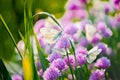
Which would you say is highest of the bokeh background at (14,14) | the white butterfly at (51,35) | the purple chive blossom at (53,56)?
the white butterfly at (51,35)

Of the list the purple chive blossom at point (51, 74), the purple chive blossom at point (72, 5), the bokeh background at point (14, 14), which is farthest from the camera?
the bokeh background at point (14, 14)

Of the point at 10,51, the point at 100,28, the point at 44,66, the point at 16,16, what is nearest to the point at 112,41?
the point at 100,28

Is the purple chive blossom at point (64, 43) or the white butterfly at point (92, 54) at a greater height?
the purple chive blossom at point (64, 43)

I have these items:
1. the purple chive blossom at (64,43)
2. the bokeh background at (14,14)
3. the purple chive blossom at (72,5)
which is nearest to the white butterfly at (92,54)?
the purple chive blossom at (64,43)

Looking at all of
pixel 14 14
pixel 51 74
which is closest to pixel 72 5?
pixel 51 74

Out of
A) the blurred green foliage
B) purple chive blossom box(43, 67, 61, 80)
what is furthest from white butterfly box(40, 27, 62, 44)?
the blurred green foliage

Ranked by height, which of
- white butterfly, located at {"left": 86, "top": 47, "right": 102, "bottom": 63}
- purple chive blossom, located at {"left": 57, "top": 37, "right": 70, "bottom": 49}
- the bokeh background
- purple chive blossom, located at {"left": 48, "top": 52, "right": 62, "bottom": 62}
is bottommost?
the bokeh background

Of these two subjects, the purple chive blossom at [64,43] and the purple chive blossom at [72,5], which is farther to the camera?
the purple chive blossom at [72,5]

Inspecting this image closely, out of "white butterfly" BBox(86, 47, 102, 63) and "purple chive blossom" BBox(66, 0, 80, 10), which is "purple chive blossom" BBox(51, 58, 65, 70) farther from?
"purple chive blossom" BBox(66, 0, 80, 10)

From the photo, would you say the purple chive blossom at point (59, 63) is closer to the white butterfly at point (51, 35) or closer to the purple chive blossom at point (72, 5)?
the white butterfly at point (51, 35)
